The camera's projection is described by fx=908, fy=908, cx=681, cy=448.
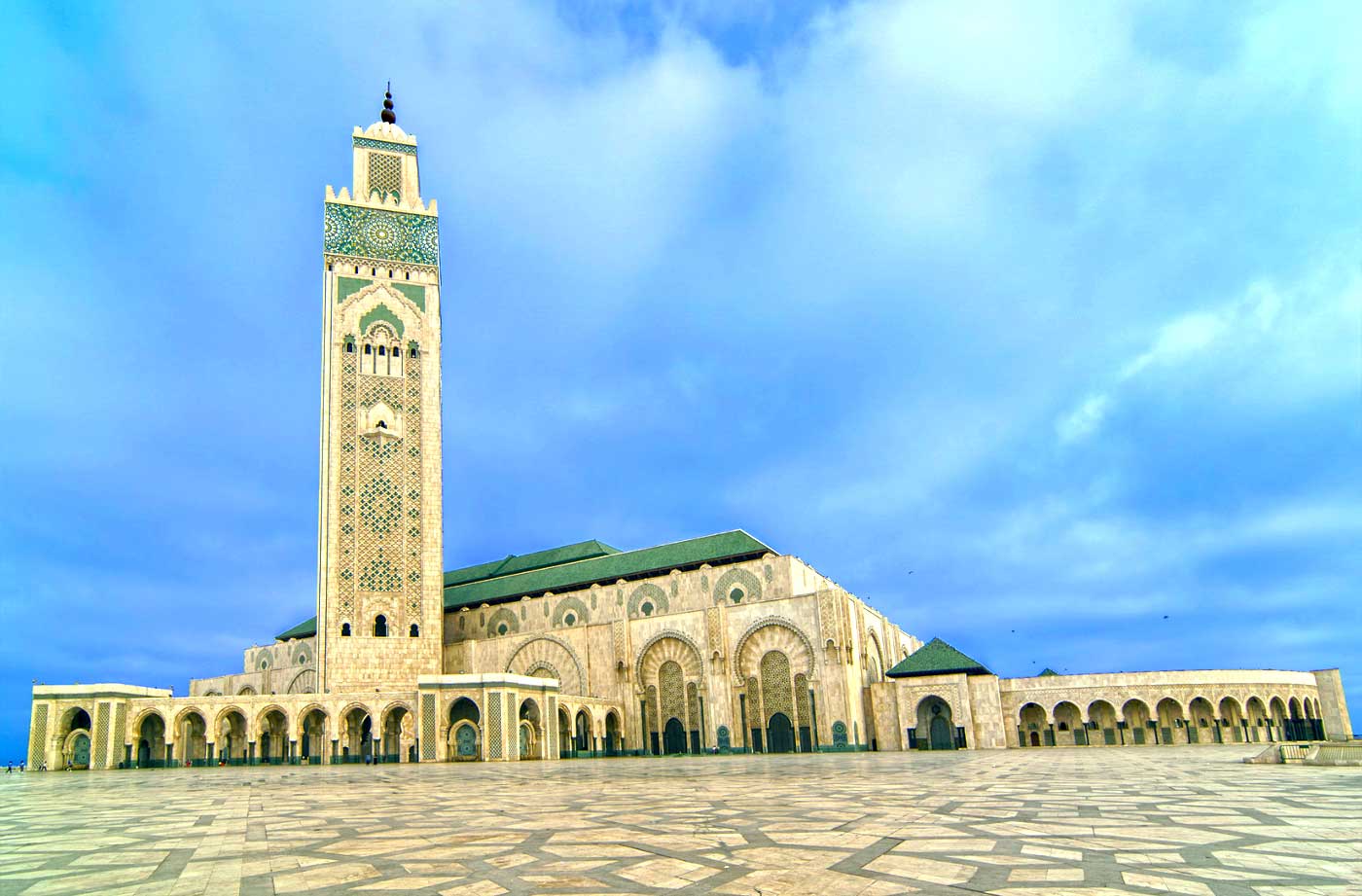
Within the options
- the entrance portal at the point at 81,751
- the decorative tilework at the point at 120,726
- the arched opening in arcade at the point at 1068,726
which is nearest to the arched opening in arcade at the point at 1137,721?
the arched opening in arcade at the point at 1068,726

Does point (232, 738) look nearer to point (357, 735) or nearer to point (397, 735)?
point (357, 735)

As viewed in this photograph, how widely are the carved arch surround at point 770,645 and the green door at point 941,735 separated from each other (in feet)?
18.7

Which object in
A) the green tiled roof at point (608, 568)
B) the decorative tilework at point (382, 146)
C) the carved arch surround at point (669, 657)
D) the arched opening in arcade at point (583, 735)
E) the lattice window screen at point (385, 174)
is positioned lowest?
the arched opening in arcade at point (583, 735)

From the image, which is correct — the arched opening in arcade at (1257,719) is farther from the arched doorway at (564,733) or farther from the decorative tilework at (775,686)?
the arched doorway at (564,733)

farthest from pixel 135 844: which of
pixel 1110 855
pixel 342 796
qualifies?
pixel 1110 855

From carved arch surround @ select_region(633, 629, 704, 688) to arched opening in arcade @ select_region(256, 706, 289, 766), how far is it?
14143 millimetres

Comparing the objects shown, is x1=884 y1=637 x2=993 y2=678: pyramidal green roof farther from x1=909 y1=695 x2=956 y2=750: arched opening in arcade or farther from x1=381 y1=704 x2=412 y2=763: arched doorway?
x1=381 y1=704 x2=412 y2=763: arched doorway

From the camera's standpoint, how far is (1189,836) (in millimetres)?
5879

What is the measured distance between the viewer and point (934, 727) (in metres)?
35.8

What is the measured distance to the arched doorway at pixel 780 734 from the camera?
34969mm

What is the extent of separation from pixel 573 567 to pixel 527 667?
527 cm

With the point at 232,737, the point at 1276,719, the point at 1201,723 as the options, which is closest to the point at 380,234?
the point at 232,737

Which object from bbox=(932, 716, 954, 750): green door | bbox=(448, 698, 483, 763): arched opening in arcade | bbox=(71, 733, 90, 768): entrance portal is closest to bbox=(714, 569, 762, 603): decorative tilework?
bbox=(932, 716, 954, 750): green door

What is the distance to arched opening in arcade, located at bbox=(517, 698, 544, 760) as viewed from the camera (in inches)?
1399
